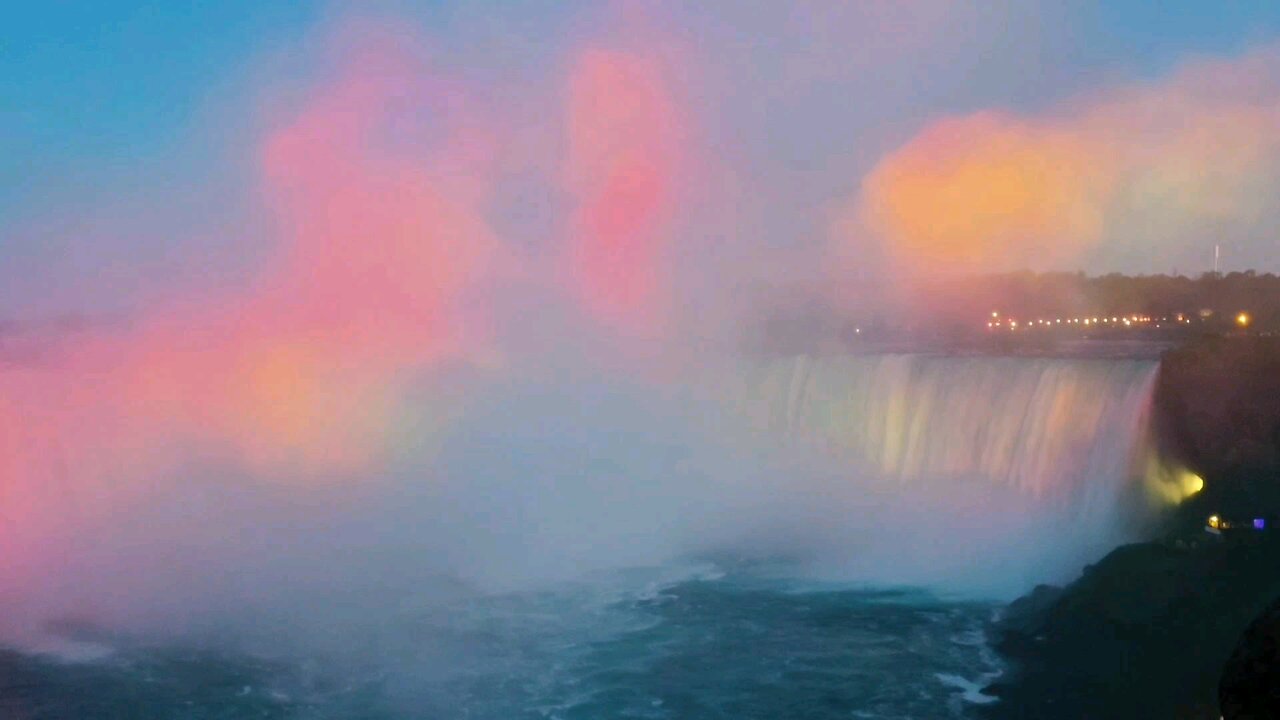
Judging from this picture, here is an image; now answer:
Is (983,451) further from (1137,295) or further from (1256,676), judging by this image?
(1137,295)

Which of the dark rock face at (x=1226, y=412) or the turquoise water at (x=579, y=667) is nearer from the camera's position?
the turquoise water at (x=579, y=667)

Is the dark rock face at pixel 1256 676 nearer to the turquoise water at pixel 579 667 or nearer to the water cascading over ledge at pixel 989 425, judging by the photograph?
the turquoise water at pixel 579 667

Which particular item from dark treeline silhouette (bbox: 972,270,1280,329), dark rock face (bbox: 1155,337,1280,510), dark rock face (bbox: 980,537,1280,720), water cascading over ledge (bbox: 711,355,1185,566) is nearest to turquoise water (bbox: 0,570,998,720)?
dark rock face (bbox: 980,537,1280,720)

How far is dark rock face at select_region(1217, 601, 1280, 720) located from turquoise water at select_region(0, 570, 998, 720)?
5.42 m

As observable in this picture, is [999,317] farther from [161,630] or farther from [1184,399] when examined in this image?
[161,630]

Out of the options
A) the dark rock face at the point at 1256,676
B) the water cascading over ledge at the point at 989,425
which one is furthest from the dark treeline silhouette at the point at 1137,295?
the dark rock face at the point at 1256,676

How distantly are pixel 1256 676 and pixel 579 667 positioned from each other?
7953 mm

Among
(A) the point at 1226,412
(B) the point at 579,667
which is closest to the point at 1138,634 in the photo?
(A) the point at 1226,412

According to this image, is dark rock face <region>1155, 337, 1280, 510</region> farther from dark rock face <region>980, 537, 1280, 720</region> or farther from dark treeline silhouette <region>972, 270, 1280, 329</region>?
dark treeline silhouette <region>972, 270, 1280, 329</region>

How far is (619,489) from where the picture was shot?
2112 cm

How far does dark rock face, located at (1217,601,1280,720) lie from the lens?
4.21 m

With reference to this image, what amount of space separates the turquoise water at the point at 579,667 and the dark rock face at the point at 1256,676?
213 inches

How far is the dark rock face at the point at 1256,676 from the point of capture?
4215 mm

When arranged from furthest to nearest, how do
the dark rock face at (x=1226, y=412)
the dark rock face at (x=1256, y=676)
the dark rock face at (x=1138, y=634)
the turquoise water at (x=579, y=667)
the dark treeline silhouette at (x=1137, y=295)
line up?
1. the dark treeline silhouette at (x=1137, y=295)
2. the dark rock face at (x=1226, y=412)
3. the turquoise water at (x=579, y=667)
4. the dark rock face at (x=1138, y=634)
5. the dark rock face at (x=1256, y=676)
